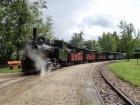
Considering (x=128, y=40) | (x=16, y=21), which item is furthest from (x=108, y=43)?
(x=16, y=21)

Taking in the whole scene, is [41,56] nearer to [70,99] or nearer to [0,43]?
[70,99]

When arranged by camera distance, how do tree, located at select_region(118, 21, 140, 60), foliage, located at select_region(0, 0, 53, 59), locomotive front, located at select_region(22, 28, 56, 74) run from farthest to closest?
tree, located at select_region(118, 21, 140, 60) → foliage, located at select_region(0, 0, 53, 59) → locomotive front, located at select_region(22, 28, 56, 74)

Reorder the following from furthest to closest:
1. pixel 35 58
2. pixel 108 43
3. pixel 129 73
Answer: pixel 108 43, pixel 129 73, pixel 35 58

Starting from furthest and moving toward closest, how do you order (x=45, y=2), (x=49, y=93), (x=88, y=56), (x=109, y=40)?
1. (x=109, y=40)
2. (x=88, y=56)
3. (x=45, y=2)
4. (x=49, y=93)

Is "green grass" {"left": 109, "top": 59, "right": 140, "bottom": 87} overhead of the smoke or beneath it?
beneath

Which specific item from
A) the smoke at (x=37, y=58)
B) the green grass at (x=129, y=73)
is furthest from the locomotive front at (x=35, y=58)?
the green grass at (x=129, y=73)

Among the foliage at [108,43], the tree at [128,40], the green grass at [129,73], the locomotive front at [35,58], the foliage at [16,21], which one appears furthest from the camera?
the foliage at [108,43]

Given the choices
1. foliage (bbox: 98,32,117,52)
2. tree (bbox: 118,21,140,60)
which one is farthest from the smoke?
foliage (bbox: 98,32,117,52)

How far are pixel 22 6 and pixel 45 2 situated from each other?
5.28 metres

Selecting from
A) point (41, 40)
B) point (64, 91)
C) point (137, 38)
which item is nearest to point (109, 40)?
point (137, 38)

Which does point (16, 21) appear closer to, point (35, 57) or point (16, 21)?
point (16, 21)

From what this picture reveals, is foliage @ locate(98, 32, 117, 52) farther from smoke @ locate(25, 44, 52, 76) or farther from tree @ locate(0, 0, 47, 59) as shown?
smoke @ locate(25, 44, 52, 76)

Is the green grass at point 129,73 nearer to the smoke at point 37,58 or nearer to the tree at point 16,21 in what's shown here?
the smoke at point 37,58

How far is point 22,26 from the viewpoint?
34.5 meters
